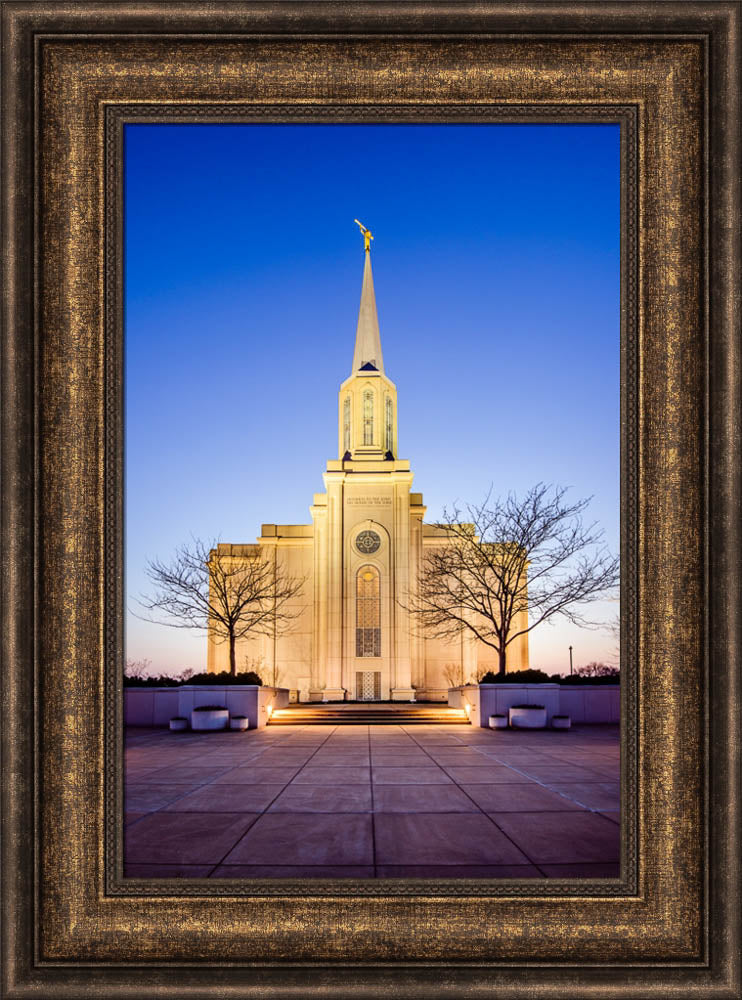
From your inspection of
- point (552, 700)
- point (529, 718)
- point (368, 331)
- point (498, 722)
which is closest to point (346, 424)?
point (368, 331)

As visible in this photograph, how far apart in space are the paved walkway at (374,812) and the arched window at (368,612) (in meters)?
22.4

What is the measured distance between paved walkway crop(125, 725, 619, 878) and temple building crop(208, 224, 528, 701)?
2202 cm

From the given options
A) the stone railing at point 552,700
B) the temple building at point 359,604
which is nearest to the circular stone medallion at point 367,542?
the temple building at point 359,604

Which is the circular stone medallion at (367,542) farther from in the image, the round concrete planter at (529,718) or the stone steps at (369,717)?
the round concrete planter at (529,718)

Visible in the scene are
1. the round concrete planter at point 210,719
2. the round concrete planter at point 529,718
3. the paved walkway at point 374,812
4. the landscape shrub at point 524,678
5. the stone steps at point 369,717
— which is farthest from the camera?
the stone steps at point 369,717

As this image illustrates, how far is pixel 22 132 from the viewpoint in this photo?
4531mm

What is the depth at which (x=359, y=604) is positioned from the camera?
125 feet

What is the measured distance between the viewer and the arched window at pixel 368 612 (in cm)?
3762

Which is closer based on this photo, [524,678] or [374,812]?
[374,812]

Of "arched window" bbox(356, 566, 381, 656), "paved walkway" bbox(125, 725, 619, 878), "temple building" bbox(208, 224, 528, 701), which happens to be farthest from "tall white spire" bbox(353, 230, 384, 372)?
"paved walkway" bbox(125, 725, 619, 878)

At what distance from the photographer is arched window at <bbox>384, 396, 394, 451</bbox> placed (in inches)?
1631

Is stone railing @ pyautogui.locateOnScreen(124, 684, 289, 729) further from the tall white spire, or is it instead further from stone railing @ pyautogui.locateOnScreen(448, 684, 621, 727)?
the tall white spire

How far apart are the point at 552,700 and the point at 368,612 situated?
18.3 metres

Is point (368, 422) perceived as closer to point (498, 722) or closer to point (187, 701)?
point (187, 701)
